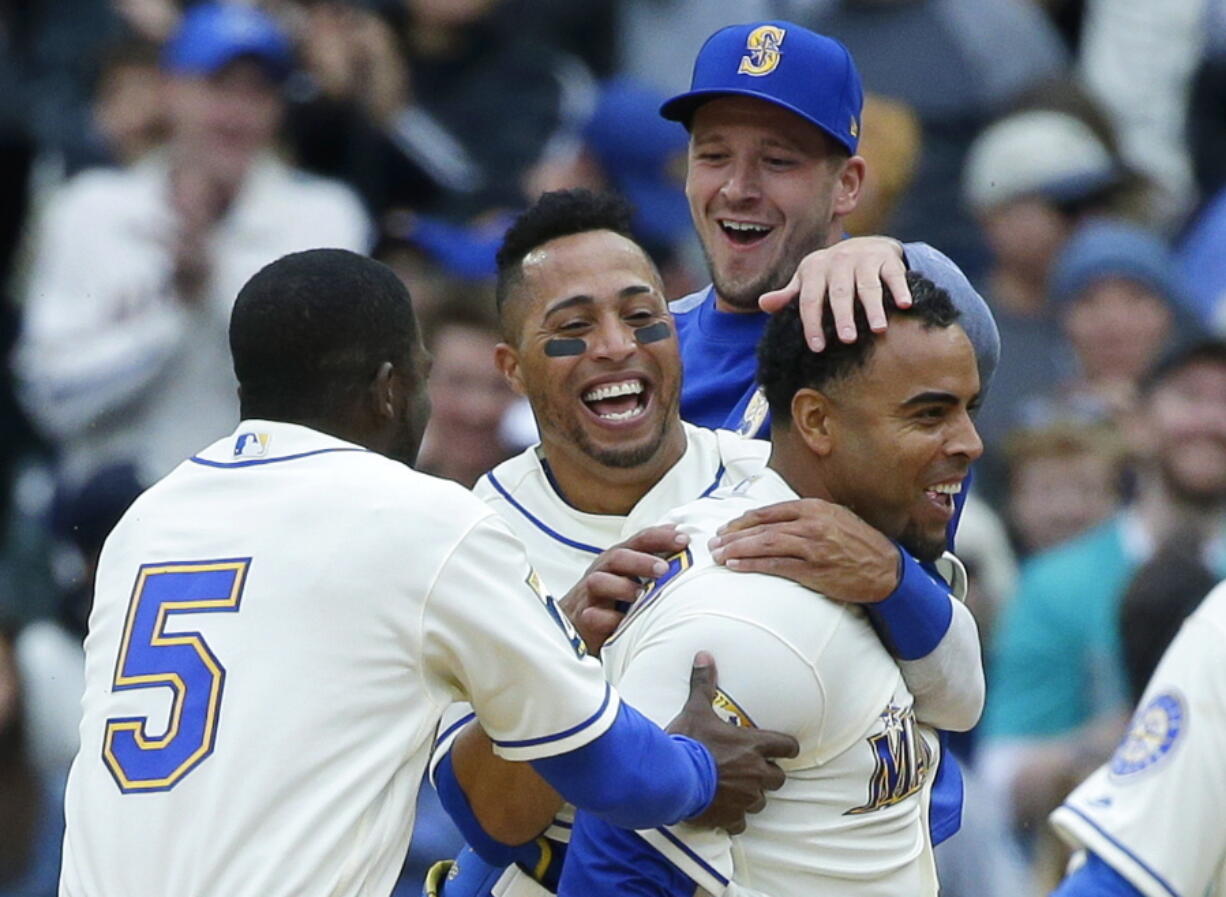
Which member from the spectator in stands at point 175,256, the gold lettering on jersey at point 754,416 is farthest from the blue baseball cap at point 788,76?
the spectator in stands at point 175,256

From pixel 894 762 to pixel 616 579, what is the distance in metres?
0.50

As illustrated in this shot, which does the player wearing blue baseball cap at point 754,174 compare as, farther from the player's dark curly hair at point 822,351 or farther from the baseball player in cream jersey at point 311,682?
the baseball player in cream jersey at point 311,682

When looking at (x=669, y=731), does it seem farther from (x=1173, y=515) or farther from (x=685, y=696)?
(x=1173, y=515)

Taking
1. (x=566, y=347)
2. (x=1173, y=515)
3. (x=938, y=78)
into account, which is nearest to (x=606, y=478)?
(x=566, y=347)

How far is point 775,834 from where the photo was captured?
372 cm

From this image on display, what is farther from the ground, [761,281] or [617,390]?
[761,281]

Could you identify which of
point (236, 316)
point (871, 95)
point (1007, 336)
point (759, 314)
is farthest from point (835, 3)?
point (236, 316)

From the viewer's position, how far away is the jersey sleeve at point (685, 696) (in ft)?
11.9

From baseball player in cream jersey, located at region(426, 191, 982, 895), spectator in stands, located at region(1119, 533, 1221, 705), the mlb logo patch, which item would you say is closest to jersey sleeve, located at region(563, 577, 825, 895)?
baseball player in cream jersey, located at region(426, 191, 982, 895)

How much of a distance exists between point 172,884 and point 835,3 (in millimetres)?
6701

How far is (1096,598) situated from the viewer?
7691mm

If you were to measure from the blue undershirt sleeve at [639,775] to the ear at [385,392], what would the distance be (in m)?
0.58

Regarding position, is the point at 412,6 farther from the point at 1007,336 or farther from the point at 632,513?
the point at 632,513

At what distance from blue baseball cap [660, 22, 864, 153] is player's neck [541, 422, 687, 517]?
685mm
